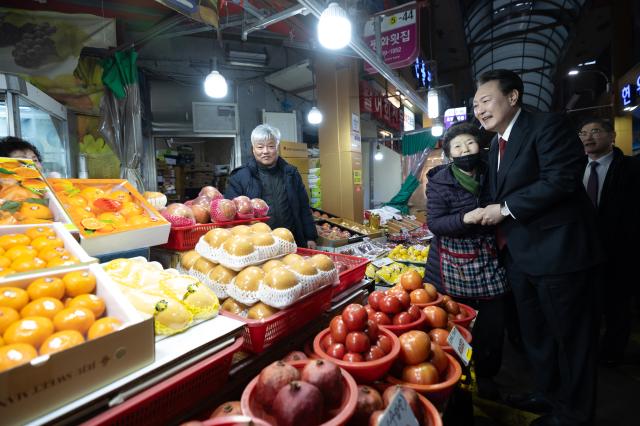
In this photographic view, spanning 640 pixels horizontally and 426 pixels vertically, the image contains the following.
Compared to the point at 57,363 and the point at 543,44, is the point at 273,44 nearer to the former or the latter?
the point at 57,363

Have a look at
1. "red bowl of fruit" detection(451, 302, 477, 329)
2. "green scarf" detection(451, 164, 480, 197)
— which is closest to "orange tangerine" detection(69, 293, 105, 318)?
"red bowl of fruit" detection(451, 302, 477, 329)

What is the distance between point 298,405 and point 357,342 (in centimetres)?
44

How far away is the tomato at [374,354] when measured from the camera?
4.26 feet

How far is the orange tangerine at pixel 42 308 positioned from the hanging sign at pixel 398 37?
5505 millimetres

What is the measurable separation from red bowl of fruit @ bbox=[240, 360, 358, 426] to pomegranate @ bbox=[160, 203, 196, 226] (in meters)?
1.12

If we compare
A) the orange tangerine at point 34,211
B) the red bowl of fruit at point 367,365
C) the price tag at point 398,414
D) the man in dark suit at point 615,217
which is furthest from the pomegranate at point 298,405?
the man in dark suit at point 615,217

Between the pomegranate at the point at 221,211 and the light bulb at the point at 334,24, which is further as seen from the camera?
the light bulb at the point at 334,24

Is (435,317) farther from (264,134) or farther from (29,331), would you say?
(264,134)

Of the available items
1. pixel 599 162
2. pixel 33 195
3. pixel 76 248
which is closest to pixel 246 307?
pixel 76 248

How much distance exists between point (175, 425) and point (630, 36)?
10489mm

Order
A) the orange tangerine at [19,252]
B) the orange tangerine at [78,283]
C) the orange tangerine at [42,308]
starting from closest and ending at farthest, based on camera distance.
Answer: the orange tangerine at [42,308] < the orange tangerine at [78,283] < the orange tangerine at [19,252]

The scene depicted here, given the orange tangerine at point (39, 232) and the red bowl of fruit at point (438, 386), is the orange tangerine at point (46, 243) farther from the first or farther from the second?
the red bowl of fruit at point (438, 386)

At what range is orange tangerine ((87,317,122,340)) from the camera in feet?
2.87

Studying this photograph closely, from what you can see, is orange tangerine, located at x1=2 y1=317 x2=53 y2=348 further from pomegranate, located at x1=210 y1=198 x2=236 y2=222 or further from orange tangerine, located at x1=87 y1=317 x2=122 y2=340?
pomegranate, located at x1=210 y1=198 x2=236 y2=222
